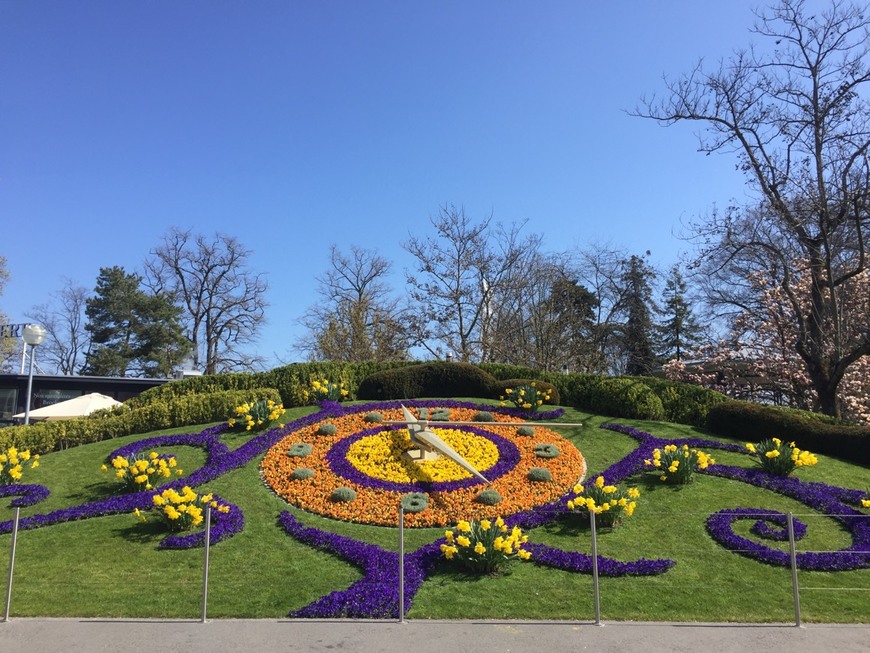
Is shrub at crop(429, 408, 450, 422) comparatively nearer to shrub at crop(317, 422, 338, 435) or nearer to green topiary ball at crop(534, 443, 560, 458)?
shrub at crop(317, 422, 338, 435)

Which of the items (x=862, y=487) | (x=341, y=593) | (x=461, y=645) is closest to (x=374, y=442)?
(x=341, y=593)

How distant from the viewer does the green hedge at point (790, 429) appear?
12.6 meters

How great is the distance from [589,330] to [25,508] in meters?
31.5

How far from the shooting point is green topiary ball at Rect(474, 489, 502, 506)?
10.4 metres

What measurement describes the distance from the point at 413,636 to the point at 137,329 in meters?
40.8

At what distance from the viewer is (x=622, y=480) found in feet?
37.2

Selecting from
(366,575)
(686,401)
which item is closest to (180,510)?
(366,575)

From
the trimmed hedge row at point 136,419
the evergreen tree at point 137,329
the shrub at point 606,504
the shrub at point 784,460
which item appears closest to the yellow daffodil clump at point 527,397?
the shrub at point 784,460

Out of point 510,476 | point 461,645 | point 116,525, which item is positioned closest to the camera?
point 461,645

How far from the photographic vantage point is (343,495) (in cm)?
1064

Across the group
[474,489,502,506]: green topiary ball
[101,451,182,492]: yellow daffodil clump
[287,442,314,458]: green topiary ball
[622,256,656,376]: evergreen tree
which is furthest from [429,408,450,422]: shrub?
[622,256,656,376]: evergreen tree

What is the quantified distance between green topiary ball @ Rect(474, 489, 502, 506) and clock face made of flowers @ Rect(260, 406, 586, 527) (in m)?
0.02

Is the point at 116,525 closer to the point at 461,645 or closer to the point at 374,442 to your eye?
the point at 374,442

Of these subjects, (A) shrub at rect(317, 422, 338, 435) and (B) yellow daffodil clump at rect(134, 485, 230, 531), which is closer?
(B) yellow daffodil clump at rect(134, 485, 230, 531)
